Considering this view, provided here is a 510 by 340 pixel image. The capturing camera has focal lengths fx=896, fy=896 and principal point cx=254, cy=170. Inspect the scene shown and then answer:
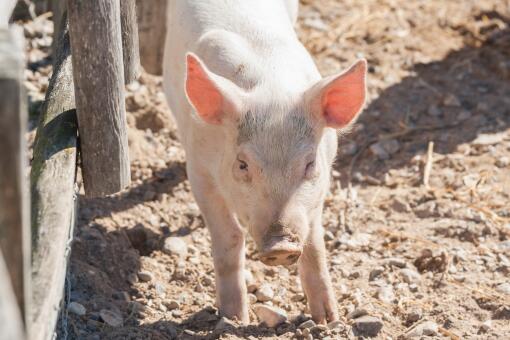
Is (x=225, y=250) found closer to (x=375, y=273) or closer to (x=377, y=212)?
(x=375, y=273)

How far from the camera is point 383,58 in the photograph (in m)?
7.23

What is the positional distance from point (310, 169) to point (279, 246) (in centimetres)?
46

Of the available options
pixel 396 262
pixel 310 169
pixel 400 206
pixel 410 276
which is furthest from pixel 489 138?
pixel 310 169

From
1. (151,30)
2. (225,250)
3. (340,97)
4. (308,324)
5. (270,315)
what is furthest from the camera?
(151,30)

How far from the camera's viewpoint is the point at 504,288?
15.1 ft

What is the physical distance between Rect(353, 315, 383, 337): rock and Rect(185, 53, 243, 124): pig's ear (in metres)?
1.13

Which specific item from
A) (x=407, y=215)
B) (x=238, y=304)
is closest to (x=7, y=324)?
(x=238, y=304)

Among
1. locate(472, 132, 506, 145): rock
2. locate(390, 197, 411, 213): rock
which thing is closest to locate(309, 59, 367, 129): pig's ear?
locate(390, 197, 411, 213): rock

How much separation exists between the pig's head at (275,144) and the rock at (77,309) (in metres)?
0.85

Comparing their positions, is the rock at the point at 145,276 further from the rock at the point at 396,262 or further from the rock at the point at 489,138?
the rock at the point at 489,138

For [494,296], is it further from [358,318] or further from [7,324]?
[7,324]

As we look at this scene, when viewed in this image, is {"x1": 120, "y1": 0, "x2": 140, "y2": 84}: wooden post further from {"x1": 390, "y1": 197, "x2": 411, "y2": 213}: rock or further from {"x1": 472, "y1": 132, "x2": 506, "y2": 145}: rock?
{"x1": 472, "y1": 132, "x2": 506, "y2": 145}: rock

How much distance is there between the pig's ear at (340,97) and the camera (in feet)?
13.1

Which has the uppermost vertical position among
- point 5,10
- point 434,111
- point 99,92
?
Answer: point 5,10
